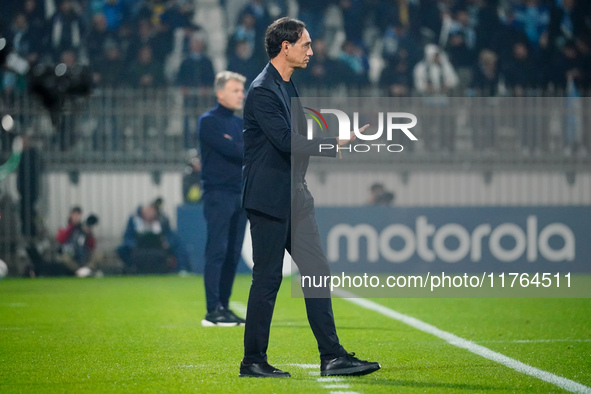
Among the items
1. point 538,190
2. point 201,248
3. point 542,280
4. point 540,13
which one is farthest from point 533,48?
point 201,248

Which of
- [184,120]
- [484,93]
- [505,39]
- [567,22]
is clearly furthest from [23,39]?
[567,22]

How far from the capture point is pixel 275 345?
21.4 ft

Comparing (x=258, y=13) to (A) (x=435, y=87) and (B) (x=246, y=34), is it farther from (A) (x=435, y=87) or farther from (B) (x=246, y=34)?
(A) (x=435, y=87)

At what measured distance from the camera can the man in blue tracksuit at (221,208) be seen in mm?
7645

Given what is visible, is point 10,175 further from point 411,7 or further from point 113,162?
point 411,7

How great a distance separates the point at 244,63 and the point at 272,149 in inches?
422

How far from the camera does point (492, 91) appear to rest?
50.1 feet

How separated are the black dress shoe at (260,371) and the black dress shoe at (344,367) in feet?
0.67

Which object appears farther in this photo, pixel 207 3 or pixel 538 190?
pixel 207 3

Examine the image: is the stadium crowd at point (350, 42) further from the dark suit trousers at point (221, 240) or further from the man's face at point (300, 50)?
the man's face at point (300, 50)

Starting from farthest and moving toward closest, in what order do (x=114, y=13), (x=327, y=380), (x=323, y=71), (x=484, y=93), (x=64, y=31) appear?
(x=114, y=13) → (x=64, y=31) → (x=323, y=71) → (x=484, y=93) → (x=327, y=380)

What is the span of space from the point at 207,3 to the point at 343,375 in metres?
13.8

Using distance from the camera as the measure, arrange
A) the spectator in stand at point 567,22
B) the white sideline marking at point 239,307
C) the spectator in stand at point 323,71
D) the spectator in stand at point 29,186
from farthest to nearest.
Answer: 1. the spectator in stand at point 567,22
2. the spectator in stand at point 323,71
3. the spectator in stand at point 29,186
4. the white sideline marking at point 239,307

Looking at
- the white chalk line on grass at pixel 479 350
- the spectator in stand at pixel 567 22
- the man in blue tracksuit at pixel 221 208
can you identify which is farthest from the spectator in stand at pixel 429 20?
the man in blue tracksuit at pixel 221 208
